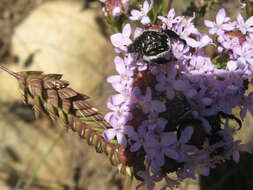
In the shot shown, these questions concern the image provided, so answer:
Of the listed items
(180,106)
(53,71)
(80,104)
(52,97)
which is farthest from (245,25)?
(53,71)

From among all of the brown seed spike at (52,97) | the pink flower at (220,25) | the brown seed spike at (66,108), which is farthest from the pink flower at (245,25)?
A: the brown seed spike at (52,97)

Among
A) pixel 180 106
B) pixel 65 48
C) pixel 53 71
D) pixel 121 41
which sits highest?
pixel 65 48

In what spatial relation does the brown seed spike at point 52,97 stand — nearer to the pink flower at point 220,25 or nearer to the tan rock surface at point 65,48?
the pink flower at point 220,25

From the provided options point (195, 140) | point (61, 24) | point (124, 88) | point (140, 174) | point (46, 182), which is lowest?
point (46, 182)

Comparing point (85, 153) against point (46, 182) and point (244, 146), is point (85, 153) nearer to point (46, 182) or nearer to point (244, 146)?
point (46, 182)

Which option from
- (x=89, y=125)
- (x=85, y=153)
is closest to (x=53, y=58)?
(x=85, y=153)

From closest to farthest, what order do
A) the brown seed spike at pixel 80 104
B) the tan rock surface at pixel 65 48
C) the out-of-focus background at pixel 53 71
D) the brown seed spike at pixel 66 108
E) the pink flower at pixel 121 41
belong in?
the brown seed spike at pixel 66 108 < the brown seed spike at pixel 80 104 < the pink flower at pixel 121 41 < the out-of-focus background at pixel 53 71 < the tan rock surface at pixel 65 48

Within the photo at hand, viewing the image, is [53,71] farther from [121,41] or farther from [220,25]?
[220,25]
